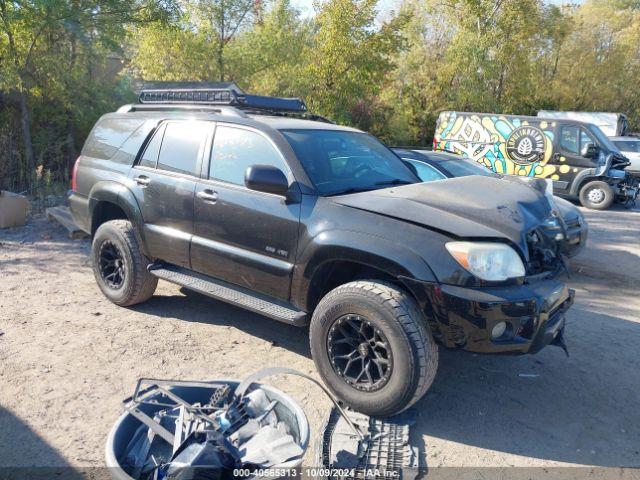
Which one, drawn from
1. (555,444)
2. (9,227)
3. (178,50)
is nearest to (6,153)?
(9,227)

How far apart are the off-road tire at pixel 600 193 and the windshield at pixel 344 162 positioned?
9795mm

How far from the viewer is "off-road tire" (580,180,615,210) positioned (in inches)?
494

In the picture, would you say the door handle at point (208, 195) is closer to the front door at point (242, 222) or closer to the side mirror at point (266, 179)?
the front door at point (242, 222)

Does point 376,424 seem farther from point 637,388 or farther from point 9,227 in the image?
point 9,227

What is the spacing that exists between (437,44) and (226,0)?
12.0 metres

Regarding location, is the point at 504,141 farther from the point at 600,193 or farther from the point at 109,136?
the point at 109,136

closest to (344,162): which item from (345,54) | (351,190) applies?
(351,190)

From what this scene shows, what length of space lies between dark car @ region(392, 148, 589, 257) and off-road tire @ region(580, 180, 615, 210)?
230 inches

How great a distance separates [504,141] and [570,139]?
151cm

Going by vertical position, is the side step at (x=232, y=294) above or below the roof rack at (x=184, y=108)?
below

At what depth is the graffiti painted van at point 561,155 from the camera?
41.0ft

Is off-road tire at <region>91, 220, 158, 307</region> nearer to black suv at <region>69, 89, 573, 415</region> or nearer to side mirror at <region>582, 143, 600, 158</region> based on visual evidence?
black suv at <region>69, 89, 573, 415</region>

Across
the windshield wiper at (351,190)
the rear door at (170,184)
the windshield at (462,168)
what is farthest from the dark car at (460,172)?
the rear door at (170,184)

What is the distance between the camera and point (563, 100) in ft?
89.0
